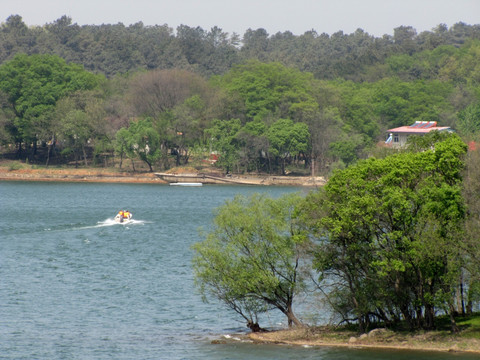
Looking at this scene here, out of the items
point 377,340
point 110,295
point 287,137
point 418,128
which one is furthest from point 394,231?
point 418,128

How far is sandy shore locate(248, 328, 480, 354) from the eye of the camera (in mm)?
35750

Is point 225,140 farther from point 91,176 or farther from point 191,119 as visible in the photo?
point 91,176

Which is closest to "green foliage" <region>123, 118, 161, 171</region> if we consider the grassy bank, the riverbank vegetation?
the riverbank vegetation

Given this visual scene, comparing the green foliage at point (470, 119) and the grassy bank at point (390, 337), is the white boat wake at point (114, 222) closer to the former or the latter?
the grassy bank at point (390, 337)

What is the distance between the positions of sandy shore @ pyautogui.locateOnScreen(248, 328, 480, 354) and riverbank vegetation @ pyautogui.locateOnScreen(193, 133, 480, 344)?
0.83 meters

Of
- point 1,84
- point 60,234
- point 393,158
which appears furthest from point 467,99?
point 393,158

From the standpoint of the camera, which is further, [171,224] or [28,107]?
[28,107]

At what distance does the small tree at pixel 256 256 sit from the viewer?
3891 cm

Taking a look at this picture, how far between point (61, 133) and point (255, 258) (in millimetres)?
104480

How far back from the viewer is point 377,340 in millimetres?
37094

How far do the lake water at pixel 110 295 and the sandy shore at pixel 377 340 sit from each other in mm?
611

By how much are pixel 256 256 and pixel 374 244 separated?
561 cm

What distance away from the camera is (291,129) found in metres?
139

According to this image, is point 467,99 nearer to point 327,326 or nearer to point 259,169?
point 259,169
